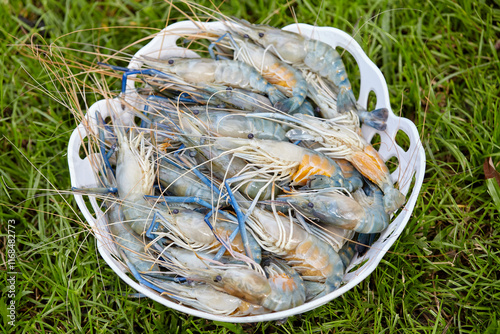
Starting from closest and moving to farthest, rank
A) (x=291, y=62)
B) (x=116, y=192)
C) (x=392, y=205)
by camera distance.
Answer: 1. (x=392, y=205)
2. (x=116, y=192)
3. (x=291, y=62)

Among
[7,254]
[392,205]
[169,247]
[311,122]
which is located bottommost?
[7,254]

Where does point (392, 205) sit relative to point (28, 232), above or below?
above

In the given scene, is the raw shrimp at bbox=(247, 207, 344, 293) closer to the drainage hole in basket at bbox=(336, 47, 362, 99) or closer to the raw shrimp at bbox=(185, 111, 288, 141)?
the raw shrimp at bbox=(185, 111, 288, 141)

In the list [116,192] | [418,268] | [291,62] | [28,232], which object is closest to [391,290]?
[418,268]

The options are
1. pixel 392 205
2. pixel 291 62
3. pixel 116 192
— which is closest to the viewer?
pixel 392 205

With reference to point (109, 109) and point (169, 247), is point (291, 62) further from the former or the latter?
point (169, 247)

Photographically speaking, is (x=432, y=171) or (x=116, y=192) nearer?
(x=116, y=192)

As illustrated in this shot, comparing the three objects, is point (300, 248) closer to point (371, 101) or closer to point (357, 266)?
point (357, 266)
